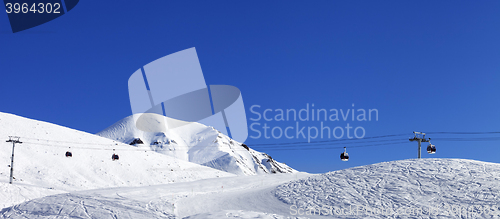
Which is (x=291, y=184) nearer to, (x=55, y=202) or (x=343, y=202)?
(x=343, y=202)

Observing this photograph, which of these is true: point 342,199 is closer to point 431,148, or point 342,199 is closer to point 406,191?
point 406,191

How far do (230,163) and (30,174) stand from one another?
373 ft

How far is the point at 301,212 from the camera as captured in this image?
19.2 meters

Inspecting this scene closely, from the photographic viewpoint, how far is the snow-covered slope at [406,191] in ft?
59.4

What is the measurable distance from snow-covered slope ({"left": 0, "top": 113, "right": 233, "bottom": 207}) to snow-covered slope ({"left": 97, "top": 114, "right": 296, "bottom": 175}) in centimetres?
8920


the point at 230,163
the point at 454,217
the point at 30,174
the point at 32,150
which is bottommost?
the point at 454,217

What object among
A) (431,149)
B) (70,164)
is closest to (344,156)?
(431,149)

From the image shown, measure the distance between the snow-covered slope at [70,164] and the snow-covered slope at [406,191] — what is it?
26212mm

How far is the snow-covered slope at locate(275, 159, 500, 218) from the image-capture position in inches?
713

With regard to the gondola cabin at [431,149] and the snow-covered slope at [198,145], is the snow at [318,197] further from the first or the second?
the snow-covered slope at [198,145]

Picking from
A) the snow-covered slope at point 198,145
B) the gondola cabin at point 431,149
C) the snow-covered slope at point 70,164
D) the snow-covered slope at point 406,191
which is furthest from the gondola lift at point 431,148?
the snow-covered slope at point 198,145

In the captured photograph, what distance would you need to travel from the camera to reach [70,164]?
51844 mm

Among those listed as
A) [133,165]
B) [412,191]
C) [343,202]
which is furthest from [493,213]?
[133,165]

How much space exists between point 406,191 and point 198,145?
16088 centimetres
